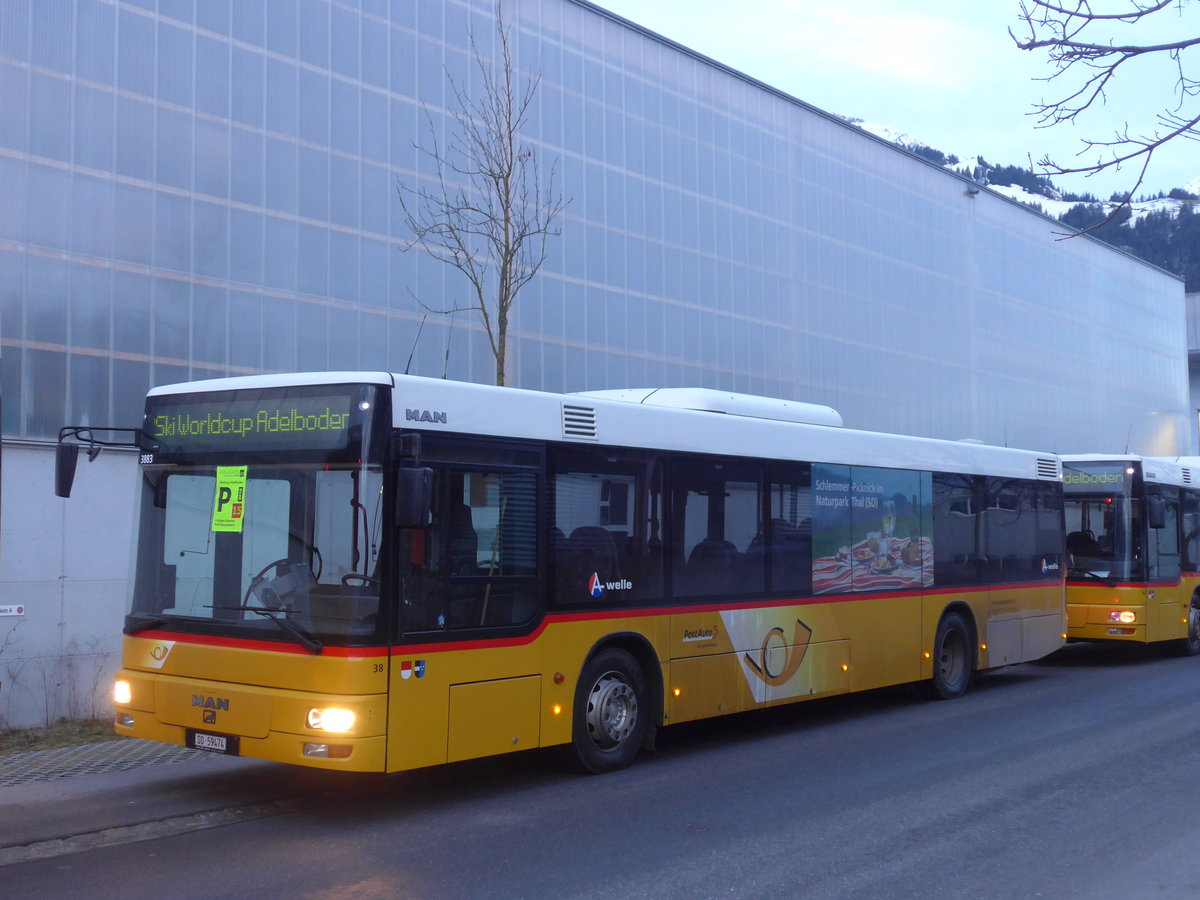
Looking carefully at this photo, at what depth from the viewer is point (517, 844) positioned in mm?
7129

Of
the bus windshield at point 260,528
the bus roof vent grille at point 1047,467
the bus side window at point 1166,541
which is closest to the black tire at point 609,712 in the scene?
the bus windshield at point 260,528

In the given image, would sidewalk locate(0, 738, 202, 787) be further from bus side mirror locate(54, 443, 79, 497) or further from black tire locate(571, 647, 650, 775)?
black tire locate(571, 647, 650, 775)

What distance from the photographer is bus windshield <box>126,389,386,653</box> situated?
24.8ft

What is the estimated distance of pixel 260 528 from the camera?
25.8 ft

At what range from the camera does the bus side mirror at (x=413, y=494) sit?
24.0 ft

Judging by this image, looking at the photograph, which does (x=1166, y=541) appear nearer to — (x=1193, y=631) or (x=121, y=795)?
(x=1193, y=631)

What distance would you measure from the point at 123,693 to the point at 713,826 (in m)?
4.10

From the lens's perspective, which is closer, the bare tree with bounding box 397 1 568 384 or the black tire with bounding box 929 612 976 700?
the black tire with bounding box 929 612 976 700

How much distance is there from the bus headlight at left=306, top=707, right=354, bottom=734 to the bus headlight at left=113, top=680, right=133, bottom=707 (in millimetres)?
1718

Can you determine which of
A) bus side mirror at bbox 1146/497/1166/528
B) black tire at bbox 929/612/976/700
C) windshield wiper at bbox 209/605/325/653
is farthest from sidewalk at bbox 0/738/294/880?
bus side mirror at bbox 1146/497/1166/528

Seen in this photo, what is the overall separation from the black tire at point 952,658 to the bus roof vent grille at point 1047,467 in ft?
9.01

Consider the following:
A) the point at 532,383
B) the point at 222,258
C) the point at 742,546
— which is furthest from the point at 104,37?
the point at 742,546

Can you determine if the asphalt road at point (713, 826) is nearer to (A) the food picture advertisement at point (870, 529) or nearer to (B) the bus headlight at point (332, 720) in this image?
(B) the bus headlight at point (332, 720)

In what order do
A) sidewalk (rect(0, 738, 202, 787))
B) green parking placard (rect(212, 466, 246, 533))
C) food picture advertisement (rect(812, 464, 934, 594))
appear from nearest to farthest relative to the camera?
green parking placard (rect(212, 466, 246, 533))
sidewalk (rect(0, 738, 202, 787))
food picture advertisement (rect(812, 464, 934, 594))
